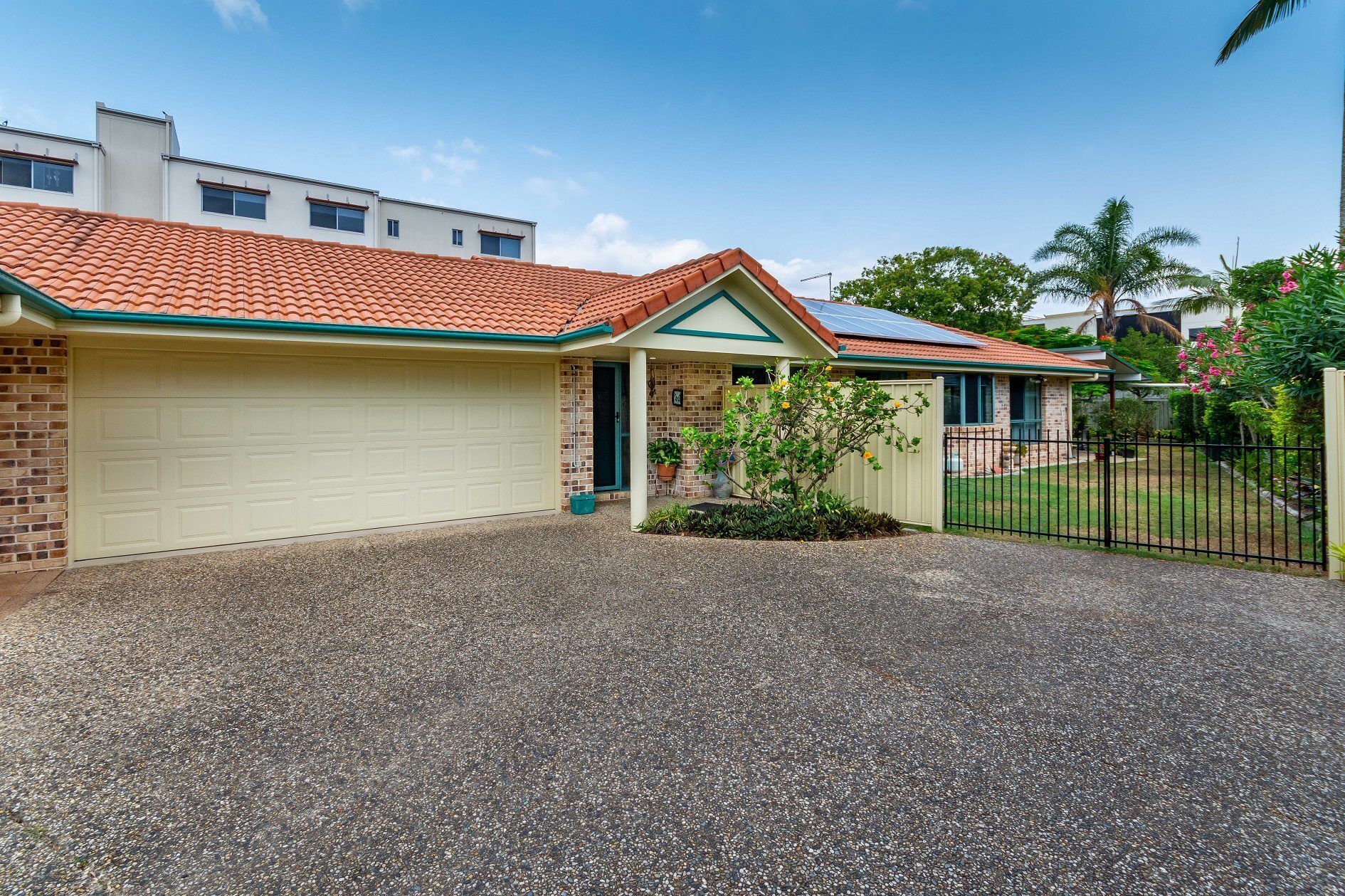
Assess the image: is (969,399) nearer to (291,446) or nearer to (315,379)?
(315,379)

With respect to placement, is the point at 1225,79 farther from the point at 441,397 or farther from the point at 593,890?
the point at 593,890

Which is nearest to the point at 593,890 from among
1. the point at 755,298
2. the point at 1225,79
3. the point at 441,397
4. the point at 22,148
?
the point at 441,397

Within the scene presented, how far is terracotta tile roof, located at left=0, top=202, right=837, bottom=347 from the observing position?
6.93 meters

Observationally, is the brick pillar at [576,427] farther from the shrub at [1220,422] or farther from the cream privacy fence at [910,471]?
the shrub at [1220,422]

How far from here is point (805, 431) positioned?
28.5ft

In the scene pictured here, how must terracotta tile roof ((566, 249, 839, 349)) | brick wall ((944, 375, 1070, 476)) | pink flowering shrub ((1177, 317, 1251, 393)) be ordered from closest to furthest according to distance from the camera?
1. terracotta tile roof ((566, 249, 839, 349))
2. pink flowering shrub ((1177, 317, 1251, 393))
3. brick wall ((944, 375, 1070, 476))

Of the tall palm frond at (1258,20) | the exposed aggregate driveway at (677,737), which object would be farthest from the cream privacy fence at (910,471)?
the tall palm frond at (1258,20)

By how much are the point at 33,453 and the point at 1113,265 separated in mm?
35010

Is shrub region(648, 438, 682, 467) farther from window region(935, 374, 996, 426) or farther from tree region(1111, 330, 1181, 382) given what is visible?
tree region(1111, 330, 1181, 382)

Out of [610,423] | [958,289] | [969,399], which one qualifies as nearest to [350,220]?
[610,423]

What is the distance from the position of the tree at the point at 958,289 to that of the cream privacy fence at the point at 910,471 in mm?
25320

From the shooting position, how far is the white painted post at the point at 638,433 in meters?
8.42

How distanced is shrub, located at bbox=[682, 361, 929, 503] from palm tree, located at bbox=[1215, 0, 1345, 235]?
1304cm

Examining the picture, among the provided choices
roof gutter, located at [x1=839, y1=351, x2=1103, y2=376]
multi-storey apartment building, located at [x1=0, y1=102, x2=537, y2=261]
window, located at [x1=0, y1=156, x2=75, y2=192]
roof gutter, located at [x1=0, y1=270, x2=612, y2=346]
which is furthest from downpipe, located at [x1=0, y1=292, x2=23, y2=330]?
window, located at [x1=0, y1=156, x2=75, y2=192]
